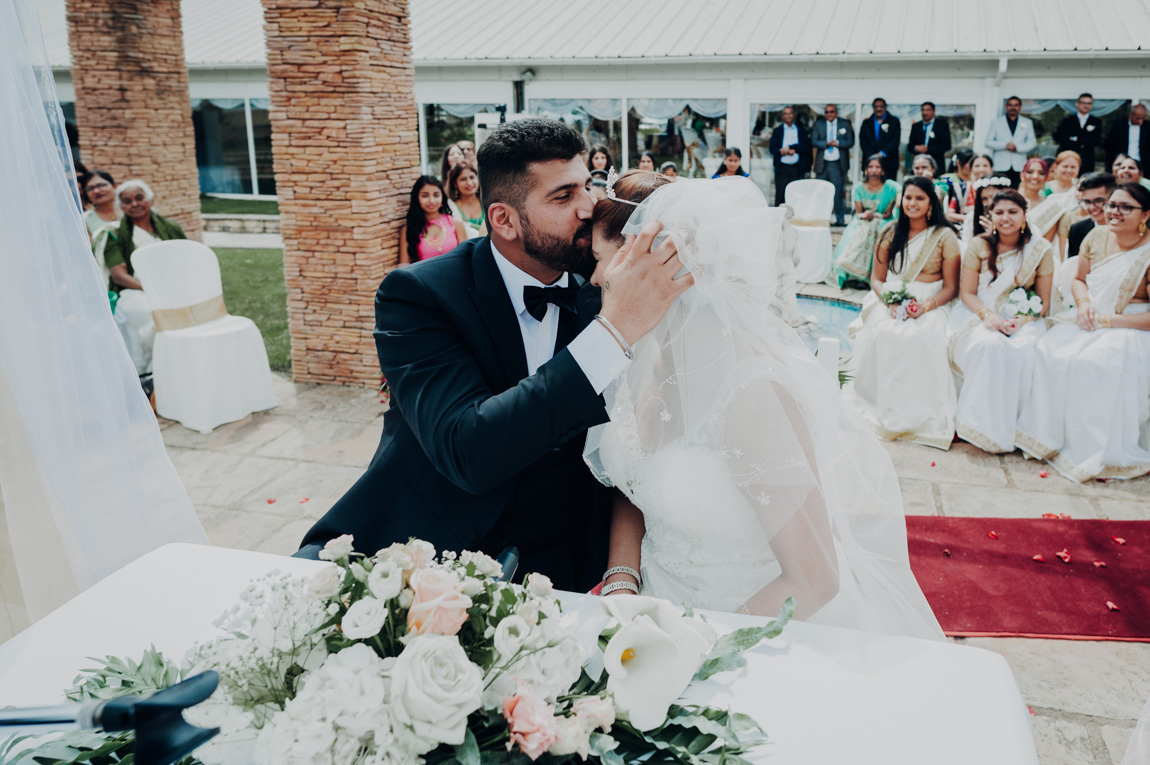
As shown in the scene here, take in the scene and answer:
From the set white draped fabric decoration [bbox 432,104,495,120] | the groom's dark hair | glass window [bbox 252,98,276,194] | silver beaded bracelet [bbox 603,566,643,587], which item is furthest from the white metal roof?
silver beaded bracelet [bbox 603,566,643,587]

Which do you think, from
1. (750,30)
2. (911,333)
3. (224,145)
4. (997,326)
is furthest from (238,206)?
(997,326)

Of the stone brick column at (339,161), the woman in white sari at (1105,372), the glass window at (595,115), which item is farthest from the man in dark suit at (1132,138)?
the stone brick column at (339,161)

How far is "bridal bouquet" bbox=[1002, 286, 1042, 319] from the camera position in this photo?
5902 millimetres

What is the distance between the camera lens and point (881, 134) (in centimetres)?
1362

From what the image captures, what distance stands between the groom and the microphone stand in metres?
1.06

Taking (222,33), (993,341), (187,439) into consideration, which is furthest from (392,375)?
(222,33)

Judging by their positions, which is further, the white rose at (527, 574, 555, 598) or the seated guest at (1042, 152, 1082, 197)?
the seated guest at (1042, 152, 1082, 197)

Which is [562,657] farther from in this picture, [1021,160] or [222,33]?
[222,33]

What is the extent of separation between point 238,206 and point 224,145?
261 cm

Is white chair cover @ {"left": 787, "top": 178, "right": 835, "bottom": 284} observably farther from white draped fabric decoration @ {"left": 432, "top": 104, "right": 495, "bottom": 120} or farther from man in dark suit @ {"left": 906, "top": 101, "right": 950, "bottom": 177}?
white draped fabric decoration @ {"left": 432, "top": 104, "right": 495, "bottom": 120}

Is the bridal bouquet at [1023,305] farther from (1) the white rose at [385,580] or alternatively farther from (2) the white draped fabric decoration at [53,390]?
(1) the white rose at [385,580]

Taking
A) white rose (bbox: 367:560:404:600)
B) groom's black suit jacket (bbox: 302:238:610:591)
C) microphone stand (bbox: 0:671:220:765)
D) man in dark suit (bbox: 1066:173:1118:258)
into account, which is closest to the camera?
microphone stand (bbox: 0:671:220:765)

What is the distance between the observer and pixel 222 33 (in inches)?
805

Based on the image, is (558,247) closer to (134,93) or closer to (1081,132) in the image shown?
(134,93)
